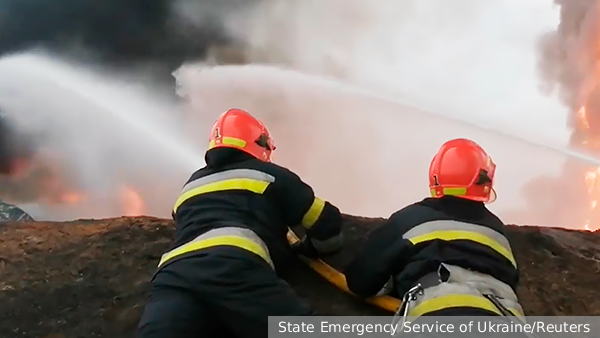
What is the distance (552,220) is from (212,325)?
573cm

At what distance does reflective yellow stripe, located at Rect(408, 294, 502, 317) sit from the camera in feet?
6.34

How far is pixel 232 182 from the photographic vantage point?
253 centimetres

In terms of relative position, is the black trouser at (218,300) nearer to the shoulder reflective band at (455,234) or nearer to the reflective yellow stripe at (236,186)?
the reflective yellow stripe at (236,186)

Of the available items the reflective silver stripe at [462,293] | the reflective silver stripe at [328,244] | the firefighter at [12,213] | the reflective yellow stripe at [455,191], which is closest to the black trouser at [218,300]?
the reflective silver stripe at [462,293]

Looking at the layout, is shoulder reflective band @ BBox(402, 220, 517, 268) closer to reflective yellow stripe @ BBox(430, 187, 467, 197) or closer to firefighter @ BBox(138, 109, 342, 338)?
reflective yellow stripe @ BBox(430, 187, 467, 197)

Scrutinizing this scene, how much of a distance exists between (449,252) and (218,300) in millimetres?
876

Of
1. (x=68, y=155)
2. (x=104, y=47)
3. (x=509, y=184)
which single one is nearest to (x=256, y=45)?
(x=104, y=47)

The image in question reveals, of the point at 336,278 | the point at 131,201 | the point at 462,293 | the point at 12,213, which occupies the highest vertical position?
A: the point at 131,201

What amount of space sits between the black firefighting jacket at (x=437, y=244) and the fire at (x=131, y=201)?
4.12m

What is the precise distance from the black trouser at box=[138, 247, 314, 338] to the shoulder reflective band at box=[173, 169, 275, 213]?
38 cm

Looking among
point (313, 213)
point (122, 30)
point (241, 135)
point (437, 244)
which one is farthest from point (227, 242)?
point (122, 30)

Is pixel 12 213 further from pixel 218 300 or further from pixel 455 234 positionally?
pixel 455 234

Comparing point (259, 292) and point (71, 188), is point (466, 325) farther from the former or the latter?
point (71, 188)
